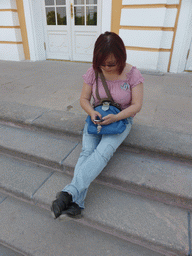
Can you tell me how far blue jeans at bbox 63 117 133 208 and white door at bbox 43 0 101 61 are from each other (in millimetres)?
4325

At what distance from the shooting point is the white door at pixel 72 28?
4995mm

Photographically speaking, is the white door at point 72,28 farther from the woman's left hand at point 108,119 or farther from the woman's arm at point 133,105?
the woman's left hand at point 108,119

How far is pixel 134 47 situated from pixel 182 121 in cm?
282

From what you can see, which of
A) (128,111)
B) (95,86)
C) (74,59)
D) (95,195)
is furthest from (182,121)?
(74,59)

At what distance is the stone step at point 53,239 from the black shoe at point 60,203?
10cm

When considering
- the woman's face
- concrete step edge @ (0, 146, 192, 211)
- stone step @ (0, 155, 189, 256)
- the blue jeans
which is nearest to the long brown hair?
the woman's face

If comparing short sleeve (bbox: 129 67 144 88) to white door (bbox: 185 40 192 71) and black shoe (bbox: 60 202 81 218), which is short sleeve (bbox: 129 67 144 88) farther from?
white door (bbox: 185 40 192 71)

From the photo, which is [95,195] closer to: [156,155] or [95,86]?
[156,155]

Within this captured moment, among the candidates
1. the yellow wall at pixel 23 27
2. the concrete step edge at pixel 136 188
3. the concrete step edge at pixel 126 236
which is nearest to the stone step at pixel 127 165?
the concrete step edge at pixel 136 188

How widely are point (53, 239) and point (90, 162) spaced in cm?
68

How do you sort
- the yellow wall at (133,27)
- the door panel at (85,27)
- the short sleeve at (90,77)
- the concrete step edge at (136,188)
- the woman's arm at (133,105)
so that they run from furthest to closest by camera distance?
1. the door panel at (85,27)
2. the yellow wall at (133,27)
3. the short sleeve at (90,77)
4. the woman's arm at (133,105)
5. the concrete step edge at (136,188)

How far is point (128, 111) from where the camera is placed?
65.1 inches

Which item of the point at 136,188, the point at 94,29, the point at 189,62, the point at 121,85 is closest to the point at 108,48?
the point at 121,85

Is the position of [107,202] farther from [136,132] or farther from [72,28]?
[72,28]
